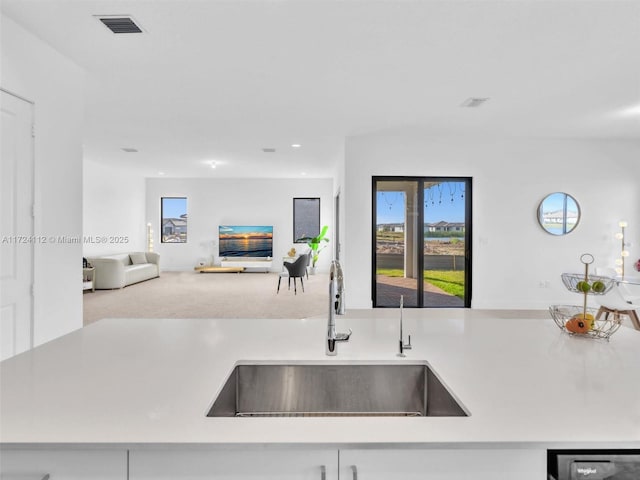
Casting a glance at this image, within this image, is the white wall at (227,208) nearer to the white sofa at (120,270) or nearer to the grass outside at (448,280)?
the white sofa at (120,270)

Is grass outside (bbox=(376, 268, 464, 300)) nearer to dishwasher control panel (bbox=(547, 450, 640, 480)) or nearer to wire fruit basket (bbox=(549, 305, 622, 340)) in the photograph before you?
wire fruit basket (bbox=(549, 305, 622, 340))

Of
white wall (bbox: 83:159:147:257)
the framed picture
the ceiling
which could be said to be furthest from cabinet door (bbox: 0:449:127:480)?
the framed picture

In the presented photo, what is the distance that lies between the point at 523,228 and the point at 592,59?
132 inches

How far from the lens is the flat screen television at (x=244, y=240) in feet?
35.5

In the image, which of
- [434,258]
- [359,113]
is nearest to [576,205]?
[434,258]

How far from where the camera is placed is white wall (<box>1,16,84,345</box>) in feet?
9.17

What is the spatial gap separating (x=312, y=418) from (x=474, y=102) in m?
4.38

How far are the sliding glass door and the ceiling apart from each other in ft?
2.91

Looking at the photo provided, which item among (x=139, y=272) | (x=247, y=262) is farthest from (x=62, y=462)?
(x=247, y=262)

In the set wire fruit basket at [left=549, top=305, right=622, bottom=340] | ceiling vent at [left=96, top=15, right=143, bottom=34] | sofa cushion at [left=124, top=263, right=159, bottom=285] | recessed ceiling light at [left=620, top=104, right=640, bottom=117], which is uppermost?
recessed ceiling light at [left=620, top=104, right=640, bottom=117]

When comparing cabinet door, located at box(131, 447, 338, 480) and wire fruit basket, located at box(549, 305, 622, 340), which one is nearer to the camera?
cabinet door, located at box(131, 447, 338, 480)

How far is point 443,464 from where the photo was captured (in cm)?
79

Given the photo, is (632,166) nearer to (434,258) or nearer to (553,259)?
(553,259)

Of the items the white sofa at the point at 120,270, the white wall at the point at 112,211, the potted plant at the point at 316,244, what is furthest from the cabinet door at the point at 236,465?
the potted plant at the point at 316,244
